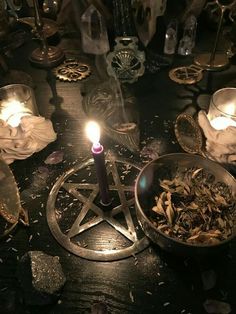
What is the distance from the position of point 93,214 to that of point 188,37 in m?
1.04

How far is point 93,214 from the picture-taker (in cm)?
90

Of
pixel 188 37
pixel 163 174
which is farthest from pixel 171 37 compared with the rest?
pixel 163 174

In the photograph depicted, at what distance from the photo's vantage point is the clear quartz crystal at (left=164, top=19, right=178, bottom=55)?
1481 millimetres

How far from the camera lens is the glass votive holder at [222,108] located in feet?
3.27

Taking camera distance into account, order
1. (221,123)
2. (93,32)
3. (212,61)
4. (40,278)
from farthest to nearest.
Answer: (93,32) → (212,61) → (221,123) → (40,278)

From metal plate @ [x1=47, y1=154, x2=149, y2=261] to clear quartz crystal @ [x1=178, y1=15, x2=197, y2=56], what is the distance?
0.77m

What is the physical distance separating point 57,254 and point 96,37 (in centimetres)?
111

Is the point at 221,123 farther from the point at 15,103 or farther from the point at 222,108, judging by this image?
the point at 15,103

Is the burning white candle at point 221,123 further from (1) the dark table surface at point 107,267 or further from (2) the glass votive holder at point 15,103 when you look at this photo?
(2) the glass votive holder at point 15,103

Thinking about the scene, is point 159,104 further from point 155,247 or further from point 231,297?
point 231,297

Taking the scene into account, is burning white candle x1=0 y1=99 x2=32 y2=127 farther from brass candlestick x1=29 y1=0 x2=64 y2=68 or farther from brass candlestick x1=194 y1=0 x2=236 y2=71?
brass candlestick x1=194 y1=0 x2=236 y2=71

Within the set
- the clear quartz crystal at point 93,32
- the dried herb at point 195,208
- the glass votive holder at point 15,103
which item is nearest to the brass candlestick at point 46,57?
the clear quartz crystal at point 93,32

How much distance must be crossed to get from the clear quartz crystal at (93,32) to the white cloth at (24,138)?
606 millimetres

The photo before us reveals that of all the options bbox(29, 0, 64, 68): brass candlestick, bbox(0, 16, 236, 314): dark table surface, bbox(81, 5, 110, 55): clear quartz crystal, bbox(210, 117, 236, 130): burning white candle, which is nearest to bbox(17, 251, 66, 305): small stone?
bbox(0, 16, 236, 314): dark table surface
